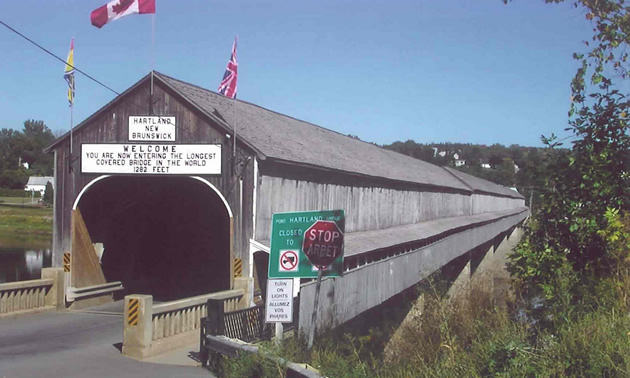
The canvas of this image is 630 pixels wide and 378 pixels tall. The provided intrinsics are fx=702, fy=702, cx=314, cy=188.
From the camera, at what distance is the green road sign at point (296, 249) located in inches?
379

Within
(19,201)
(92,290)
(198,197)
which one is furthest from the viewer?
(19,201)

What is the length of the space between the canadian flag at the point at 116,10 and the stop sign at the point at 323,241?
749 centimetres

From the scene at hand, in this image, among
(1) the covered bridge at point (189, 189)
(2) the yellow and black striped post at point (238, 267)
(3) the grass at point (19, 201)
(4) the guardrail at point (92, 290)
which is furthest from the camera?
(3) the grass at point (19, 201)

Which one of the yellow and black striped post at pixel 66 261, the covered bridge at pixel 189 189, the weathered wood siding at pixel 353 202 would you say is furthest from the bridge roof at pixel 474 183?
the yellow and black striped post at pixel 66 261

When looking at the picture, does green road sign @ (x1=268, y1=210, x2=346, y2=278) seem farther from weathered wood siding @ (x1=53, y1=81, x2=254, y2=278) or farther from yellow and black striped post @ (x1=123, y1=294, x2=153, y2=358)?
weathered wood siding @ (x1=53, y1=81, x2=254, y2=278)

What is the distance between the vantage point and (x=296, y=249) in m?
→ 9.73

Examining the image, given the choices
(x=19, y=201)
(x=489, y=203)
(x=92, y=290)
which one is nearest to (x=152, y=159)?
(x=92, y=290)

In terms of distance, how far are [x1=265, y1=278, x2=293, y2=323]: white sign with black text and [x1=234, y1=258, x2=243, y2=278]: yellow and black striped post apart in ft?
18.5

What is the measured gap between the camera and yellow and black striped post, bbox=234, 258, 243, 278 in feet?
49.7

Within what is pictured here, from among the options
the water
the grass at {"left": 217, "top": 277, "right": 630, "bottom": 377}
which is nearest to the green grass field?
the water

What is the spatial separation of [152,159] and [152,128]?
2.55ft

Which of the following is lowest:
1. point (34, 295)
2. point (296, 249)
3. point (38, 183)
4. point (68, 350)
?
point (68, 350)

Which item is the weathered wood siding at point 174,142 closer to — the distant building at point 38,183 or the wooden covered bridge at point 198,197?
the wooden covered bridge at point 198,197

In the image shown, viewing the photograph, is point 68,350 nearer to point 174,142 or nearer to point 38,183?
point 174,142
